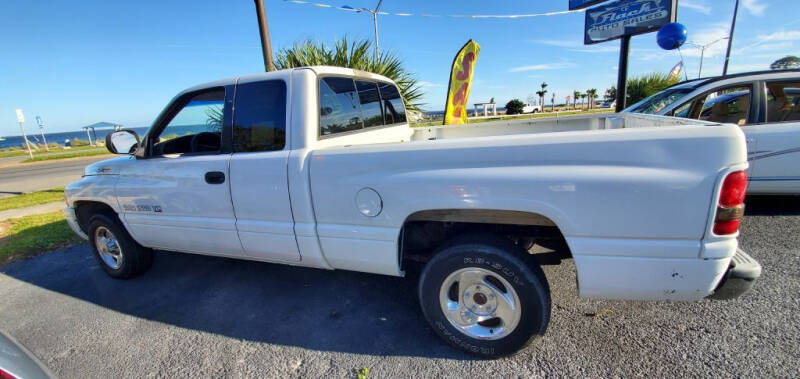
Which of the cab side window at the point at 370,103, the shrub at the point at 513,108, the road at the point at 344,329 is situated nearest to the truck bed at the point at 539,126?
the cab side window at the point at 370,103

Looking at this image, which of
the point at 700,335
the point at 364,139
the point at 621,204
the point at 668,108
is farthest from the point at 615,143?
the point at 668,108

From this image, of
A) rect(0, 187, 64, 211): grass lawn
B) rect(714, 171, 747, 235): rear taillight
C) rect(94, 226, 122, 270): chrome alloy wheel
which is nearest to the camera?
rect(714, 171, 747, 235): rear taillight

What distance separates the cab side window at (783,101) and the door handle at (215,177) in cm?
609

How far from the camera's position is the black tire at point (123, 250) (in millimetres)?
3473

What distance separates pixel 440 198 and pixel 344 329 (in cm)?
132

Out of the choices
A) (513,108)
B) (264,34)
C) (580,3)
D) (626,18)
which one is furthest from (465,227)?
(513,108)

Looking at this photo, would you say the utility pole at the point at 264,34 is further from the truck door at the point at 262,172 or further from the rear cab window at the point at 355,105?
the truck door at the point at 262,172

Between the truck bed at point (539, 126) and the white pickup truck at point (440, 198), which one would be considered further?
the truck bed at point (539, 126)

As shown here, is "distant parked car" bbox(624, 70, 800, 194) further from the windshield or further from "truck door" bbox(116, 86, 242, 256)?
"truck door" bbox(116, 86, 242, 256)

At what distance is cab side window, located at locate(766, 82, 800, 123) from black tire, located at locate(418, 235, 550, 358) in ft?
15.0

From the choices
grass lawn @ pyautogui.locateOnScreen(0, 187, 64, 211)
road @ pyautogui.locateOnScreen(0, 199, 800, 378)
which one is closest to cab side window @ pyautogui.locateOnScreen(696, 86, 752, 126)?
road @ pyautogui.locateOnScreen(0, 199, 800, 378)

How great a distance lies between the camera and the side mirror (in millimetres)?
3072

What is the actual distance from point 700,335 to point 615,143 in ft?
5.19

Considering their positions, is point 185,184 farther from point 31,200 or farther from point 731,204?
point 31,200
